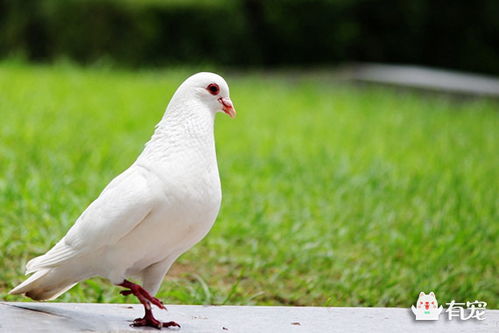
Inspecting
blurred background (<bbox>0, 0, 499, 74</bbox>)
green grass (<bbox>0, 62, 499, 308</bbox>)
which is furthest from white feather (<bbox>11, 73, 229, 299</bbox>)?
blurred background (<bbox>0, 0, 499, 74</bbox>)

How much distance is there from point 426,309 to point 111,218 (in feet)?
3.66

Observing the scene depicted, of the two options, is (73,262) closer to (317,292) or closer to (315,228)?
(317,292)

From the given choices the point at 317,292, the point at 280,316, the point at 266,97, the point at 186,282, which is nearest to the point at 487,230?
the point at 317,292

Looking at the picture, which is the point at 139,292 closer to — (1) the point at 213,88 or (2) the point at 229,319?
(2) the point at 229,319

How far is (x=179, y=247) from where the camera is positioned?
223 cm

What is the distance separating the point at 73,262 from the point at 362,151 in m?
4.57

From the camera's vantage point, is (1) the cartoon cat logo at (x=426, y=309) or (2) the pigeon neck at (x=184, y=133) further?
(1) the cartoon cat logo at (x=426, y=309)

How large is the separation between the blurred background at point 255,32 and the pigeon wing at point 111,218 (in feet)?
26.7

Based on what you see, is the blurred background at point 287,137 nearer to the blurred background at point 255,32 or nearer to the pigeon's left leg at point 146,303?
the blurred background at point 255,32

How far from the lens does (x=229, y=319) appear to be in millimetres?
2482

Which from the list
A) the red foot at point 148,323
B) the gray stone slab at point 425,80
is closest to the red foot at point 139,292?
the red foot at point 148,323

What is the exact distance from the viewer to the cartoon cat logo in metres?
2.59

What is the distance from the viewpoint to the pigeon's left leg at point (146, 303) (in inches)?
85.8

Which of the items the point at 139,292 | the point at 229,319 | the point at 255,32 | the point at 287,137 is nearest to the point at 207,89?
the point at 139,292
